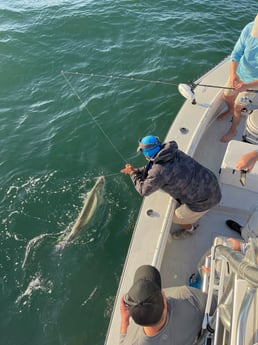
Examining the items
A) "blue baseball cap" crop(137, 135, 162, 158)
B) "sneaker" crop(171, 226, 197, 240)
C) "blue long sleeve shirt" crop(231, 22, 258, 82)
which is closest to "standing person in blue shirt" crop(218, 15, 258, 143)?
"blue long sleeve shirt" crop(231, 22, 258, 82)

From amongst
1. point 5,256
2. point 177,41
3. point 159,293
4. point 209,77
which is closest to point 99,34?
point 177,41

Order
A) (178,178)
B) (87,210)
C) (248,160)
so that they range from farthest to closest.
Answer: (87,210), (178,178), (248,160)

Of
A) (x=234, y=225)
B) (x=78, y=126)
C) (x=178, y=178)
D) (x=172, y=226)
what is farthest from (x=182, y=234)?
(x=78, y=126)

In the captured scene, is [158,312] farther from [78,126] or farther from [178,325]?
[78,126]

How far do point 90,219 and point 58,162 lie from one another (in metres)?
1.79

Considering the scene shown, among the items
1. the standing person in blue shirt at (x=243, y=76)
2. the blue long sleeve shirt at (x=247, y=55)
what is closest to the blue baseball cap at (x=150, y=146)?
the standing person in blue shirt at (x=243, y=76)

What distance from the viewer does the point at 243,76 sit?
20.0ft

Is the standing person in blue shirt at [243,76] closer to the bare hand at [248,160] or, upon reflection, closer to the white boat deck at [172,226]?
the white boat deck at [172,226]

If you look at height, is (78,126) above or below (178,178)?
below

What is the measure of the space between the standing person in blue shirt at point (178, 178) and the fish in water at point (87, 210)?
5.28 ft

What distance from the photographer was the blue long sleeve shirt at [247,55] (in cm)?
573

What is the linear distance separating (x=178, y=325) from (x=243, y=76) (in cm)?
482

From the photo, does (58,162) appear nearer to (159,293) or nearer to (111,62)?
(111,62)

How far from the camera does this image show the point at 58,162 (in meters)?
7.11
